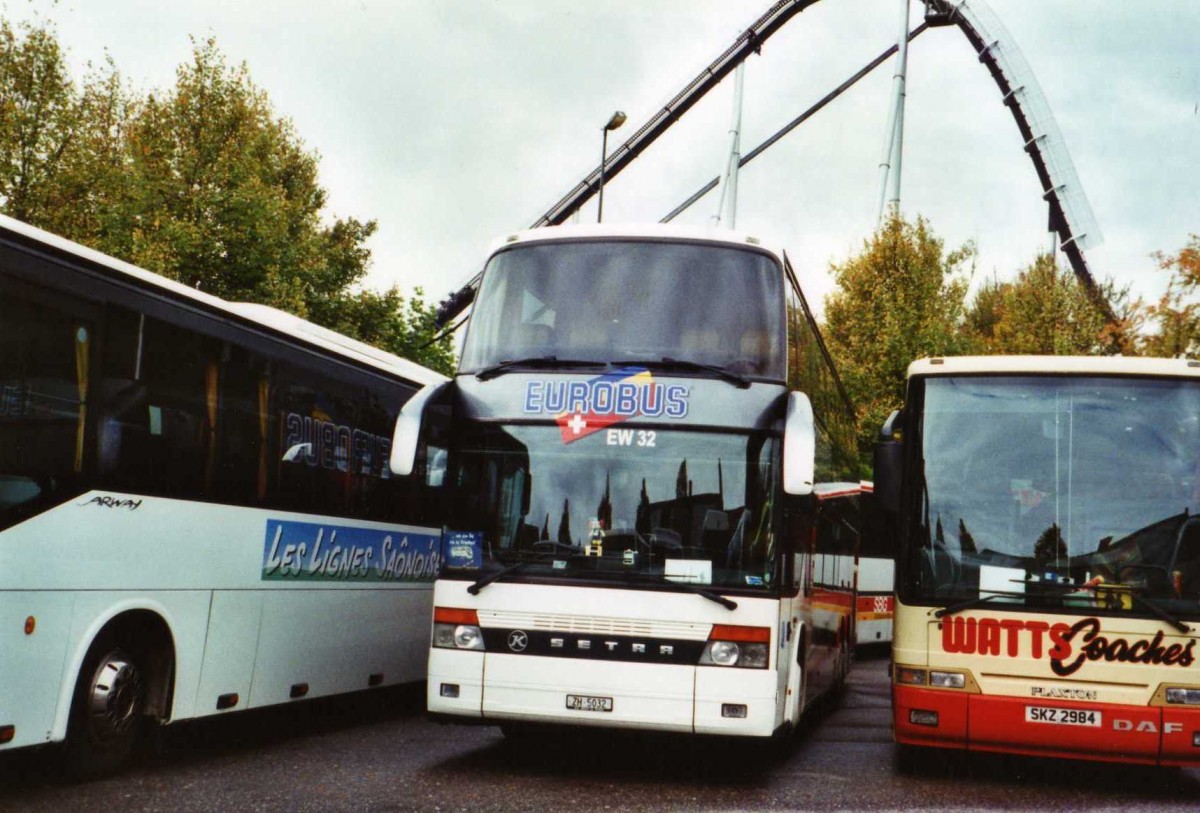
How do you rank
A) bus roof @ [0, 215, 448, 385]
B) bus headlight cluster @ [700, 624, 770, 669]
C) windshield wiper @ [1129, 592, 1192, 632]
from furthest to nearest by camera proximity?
windshield wiper @ [1129, 592, 1192, 632], bus headlight cluster @ [700, 624, 770, 669], bus roof @ [0, 215, 448, 385]

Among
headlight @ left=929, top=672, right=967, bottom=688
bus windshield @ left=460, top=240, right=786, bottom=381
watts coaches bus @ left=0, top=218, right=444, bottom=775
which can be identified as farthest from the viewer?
headlight @ left=929, top=672, right=967, bottom=688

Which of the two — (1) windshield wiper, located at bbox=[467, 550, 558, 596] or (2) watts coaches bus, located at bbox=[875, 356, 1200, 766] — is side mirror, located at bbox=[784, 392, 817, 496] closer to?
(2) watts coaches bus, located at bbox=[875, 356, 1200, 766]

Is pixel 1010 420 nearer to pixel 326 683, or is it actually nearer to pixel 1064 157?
pixel 326 683

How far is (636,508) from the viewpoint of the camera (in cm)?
879

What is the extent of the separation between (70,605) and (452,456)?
266 cm

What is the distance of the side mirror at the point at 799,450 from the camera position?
27.2 ft

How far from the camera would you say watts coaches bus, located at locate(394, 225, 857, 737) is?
28.1ft

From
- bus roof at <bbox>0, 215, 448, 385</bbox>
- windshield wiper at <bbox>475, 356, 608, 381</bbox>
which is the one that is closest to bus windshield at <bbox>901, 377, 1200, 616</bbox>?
windshield wiper at <bbox>475, 356, 608, 381</bbox>

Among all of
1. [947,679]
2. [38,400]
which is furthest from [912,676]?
[38,400]

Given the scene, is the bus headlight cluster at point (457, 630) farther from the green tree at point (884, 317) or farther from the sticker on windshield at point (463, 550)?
the green tree at point (884, 317)

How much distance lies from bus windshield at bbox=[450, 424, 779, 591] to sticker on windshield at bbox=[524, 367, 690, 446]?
0.25 feet

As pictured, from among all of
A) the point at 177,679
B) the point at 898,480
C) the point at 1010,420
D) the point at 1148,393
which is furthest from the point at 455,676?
the point at 1148,393

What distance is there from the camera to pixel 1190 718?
8883 mm

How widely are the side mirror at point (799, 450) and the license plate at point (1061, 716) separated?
236 cm
